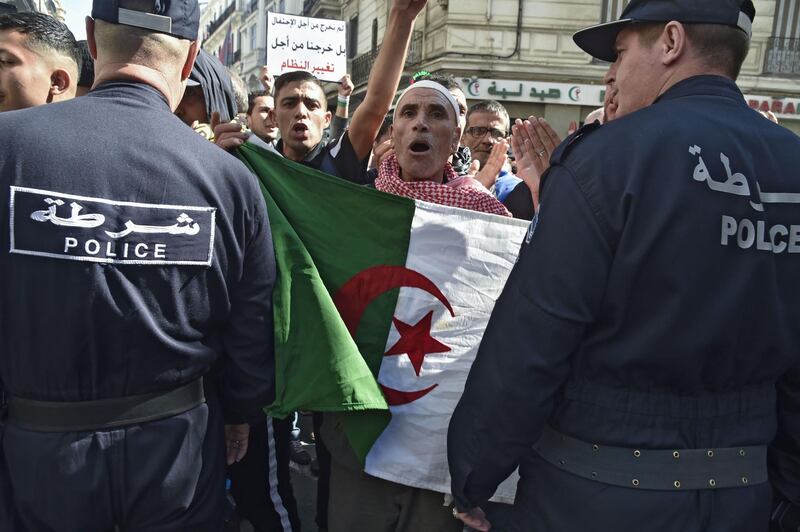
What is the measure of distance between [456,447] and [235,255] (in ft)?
2.66

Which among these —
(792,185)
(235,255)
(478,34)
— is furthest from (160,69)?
(478,34)

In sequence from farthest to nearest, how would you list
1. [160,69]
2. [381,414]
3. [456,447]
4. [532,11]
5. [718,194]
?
[532,11]
[381,414]
[160,69]
[456,447]
[718,194]

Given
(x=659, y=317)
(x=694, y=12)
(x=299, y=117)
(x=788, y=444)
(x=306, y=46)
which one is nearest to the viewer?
(x=659, y=317)

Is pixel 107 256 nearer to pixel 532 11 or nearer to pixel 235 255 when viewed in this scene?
pixel 235 255

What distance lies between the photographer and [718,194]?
4.62 feet

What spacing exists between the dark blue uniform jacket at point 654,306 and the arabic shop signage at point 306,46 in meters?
7.66

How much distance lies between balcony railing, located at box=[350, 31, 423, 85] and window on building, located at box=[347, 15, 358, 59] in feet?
3.04

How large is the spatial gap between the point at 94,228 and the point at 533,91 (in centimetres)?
1546

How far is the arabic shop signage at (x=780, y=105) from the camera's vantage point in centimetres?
1514

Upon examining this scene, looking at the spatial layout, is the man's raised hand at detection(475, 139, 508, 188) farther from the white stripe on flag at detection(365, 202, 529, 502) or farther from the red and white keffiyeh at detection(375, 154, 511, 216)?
the white stripe on flag at detection(365, 202, 529, 502)

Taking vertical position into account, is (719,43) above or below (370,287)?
above

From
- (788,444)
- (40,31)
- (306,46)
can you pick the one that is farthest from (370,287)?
(306,46)

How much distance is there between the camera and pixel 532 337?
4.90 feet

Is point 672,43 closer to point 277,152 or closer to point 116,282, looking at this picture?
point 277,152
